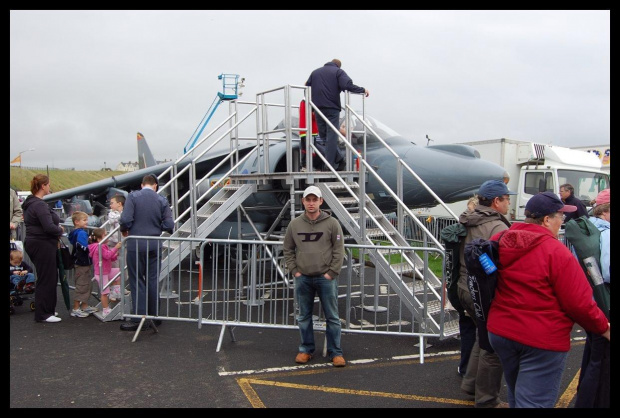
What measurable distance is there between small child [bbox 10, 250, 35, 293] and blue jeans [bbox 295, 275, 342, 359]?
189 inches

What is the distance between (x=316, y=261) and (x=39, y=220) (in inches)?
155

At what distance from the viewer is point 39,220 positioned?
6.55 m

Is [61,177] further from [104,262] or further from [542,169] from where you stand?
[104,262]

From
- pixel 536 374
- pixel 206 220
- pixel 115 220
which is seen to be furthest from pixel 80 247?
pixel 536 374

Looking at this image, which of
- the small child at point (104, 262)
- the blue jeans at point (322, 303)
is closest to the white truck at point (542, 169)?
the blue jeans at point (322, 303)

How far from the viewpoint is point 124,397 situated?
4.30 m

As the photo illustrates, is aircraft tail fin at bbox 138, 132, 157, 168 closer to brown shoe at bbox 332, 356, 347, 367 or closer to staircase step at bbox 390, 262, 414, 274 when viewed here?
staircase step at bbox 390, 262, 414, 274

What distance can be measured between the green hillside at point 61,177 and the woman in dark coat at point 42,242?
225ft

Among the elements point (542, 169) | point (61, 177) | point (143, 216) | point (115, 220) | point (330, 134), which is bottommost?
point (115, 220)

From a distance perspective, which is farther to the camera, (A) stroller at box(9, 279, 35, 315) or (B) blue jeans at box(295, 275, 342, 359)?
(A) stroller at box(9, 279, 35, 315)

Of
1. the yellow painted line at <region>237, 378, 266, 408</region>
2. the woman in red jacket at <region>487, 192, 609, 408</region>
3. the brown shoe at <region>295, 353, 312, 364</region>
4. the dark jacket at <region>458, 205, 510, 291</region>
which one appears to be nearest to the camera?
the woman in red jacket at <region>487, 192, 609, 408</region>

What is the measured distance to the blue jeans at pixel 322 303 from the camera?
198 inches

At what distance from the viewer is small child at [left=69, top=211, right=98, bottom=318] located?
23.1ft

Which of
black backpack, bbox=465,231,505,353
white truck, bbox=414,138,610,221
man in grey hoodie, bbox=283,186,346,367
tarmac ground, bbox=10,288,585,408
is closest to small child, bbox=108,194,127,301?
tarmac ground, bbox=10,288,585,408
